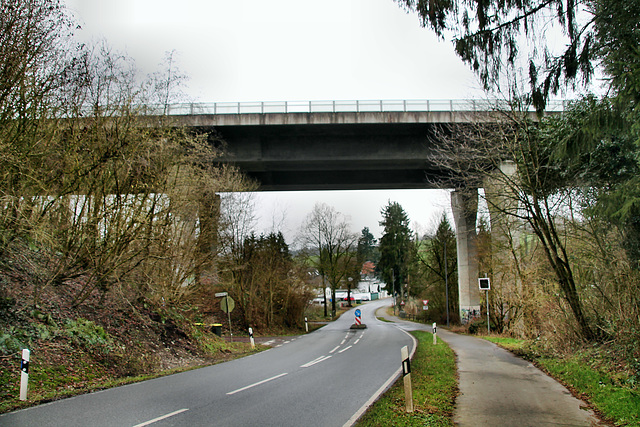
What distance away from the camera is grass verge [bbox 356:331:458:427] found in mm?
6551

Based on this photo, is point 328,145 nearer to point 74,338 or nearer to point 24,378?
point 74,338

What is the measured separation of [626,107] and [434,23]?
9.86ft

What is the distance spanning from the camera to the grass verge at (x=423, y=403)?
655 centimetres

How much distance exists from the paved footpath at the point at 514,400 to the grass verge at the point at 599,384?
0.22 meters

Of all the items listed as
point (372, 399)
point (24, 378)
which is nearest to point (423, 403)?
point (372, 399)

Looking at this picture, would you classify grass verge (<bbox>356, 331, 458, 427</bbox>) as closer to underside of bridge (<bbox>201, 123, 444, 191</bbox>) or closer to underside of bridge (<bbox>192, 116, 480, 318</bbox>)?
underside of bridge (<bbox>192, 116, 480, 318</bbox>)

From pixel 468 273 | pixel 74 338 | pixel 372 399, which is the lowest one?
pixel 372 399

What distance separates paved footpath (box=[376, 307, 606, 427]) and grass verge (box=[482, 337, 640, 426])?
0.71ft

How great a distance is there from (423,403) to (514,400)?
64.6 inches

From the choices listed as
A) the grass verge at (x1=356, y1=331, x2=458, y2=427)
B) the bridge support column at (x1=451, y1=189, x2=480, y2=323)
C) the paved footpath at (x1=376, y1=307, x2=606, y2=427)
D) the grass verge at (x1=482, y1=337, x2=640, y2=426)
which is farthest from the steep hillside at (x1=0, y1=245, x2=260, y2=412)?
the bridge support column at (x1=451, y1=189, x2=480, y2=323)

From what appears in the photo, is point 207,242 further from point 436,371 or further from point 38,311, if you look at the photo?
point 436,371

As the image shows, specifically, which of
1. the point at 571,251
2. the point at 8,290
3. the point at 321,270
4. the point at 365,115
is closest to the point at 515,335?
the point at 571,251

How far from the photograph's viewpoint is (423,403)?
7.78 metres

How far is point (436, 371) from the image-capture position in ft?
38.2
